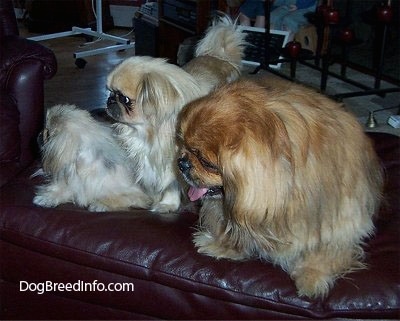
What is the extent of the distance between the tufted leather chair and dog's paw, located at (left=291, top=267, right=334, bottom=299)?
125 centimetres

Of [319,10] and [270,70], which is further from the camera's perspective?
[270,70]

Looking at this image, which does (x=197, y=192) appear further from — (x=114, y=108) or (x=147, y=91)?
(x=114, y=108)

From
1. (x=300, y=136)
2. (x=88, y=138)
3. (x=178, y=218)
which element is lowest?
(x=178, y=218)

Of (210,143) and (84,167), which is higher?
(210,143)

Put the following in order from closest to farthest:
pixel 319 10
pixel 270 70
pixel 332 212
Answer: pixel 332 212 < pixel 319 10 < pixel 270 70

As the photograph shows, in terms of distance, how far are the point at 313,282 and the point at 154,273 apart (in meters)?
0.43

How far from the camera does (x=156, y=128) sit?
1766 millimetres

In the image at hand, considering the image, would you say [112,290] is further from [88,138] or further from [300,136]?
[300,136]

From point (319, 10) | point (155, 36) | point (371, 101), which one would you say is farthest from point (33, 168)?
point (155, 36)

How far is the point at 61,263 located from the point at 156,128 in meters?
0.51

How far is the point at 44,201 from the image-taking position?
6.23 ft

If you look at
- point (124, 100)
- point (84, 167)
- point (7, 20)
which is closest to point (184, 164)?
point (124, 100)

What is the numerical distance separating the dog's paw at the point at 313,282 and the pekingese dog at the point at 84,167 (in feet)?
2.28

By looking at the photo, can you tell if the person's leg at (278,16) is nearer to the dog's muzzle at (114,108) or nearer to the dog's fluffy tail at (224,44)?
the dog's fluffy tail at (224,44)
